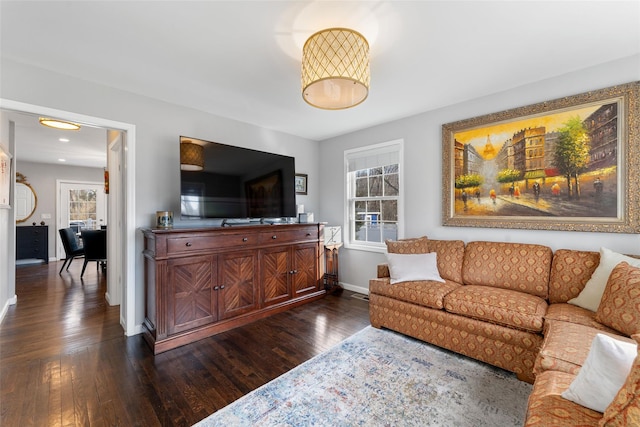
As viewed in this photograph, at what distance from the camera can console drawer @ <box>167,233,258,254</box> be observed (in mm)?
2402

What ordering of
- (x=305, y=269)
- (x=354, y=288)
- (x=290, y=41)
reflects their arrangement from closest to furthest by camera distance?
(x=290, y=41) → (x=305, y=269) → (x=354, y=288)

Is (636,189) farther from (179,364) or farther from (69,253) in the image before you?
(69,253)

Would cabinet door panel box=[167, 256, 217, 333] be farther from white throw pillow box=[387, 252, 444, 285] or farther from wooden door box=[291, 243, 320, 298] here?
white throw pillow box=[387, 252, 444, 285]

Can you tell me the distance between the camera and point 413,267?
8.84ft

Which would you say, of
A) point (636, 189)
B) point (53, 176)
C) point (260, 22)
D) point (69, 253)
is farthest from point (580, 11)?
point (53, 176)

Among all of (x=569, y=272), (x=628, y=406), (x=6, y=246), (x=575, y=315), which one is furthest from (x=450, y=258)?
(x=6, y=246)

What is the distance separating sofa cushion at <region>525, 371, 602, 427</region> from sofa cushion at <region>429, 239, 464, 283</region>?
1548 millimetres

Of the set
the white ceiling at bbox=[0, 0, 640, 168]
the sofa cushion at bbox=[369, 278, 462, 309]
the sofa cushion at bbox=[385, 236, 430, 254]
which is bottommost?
the sofa cushion at bbox=[369, 278, 462, 309]

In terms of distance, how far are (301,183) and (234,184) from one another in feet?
4.68

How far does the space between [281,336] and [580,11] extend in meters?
3.34

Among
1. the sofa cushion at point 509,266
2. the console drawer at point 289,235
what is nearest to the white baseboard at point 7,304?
the console drawer at point 289,235

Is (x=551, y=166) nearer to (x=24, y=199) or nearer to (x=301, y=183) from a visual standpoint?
(x=301, y=183)

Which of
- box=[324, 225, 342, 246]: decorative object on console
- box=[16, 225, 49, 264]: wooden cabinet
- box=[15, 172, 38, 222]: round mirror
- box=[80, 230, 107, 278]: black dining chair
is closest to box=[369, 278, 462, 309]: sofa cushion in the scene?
box=[324, 225, 342, 246]: decorative object on console

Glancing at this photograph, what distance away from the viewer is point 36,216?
6.39 m
